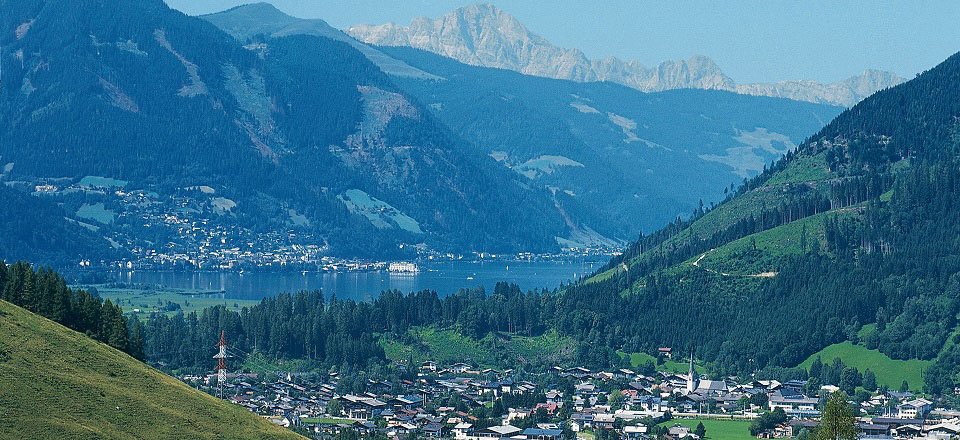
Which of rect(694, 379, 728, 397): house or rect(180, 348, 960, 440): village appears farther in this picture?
rect(694, 379, 728, 397): house

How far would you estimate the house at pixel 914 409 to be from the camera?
578 ft

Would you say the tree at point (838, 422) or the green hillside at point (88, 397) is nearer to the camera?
the green hillside at point (88, 397)

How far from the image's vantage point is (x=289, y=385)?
627 ft

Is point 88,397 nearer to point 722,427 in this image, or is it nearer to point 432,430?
point 432,430

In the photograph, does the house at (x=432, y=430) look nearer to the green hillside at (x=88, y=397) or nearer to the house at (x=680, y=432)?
the house at (x=680, y=432)

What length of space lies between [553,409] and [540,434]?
2083 cm

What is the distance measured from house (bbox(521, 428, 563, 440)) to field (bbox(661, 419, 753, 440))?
41.9ft

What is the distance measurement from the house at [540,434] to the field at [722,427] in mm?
12763

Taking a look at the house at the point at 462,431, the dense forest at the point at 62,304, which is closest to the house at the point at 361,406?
the house at the point at 462,431

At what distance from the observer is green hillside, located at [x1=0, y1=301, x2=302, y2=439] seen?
3942 inches

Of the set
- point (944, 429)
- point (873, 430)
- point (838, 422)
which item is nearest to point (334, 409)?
point (873, 430)

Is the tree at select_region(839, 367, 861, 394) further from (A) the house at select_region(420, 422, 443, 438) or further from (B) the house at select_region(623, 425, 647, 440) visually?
(A) the house at select_region(420, 422, 443, 438)

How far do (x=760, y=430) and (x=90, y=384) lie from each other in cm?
7523

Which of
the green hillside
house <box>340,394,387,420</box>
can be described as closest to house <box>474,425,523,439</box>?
house <box>340,394,387,420</box>
